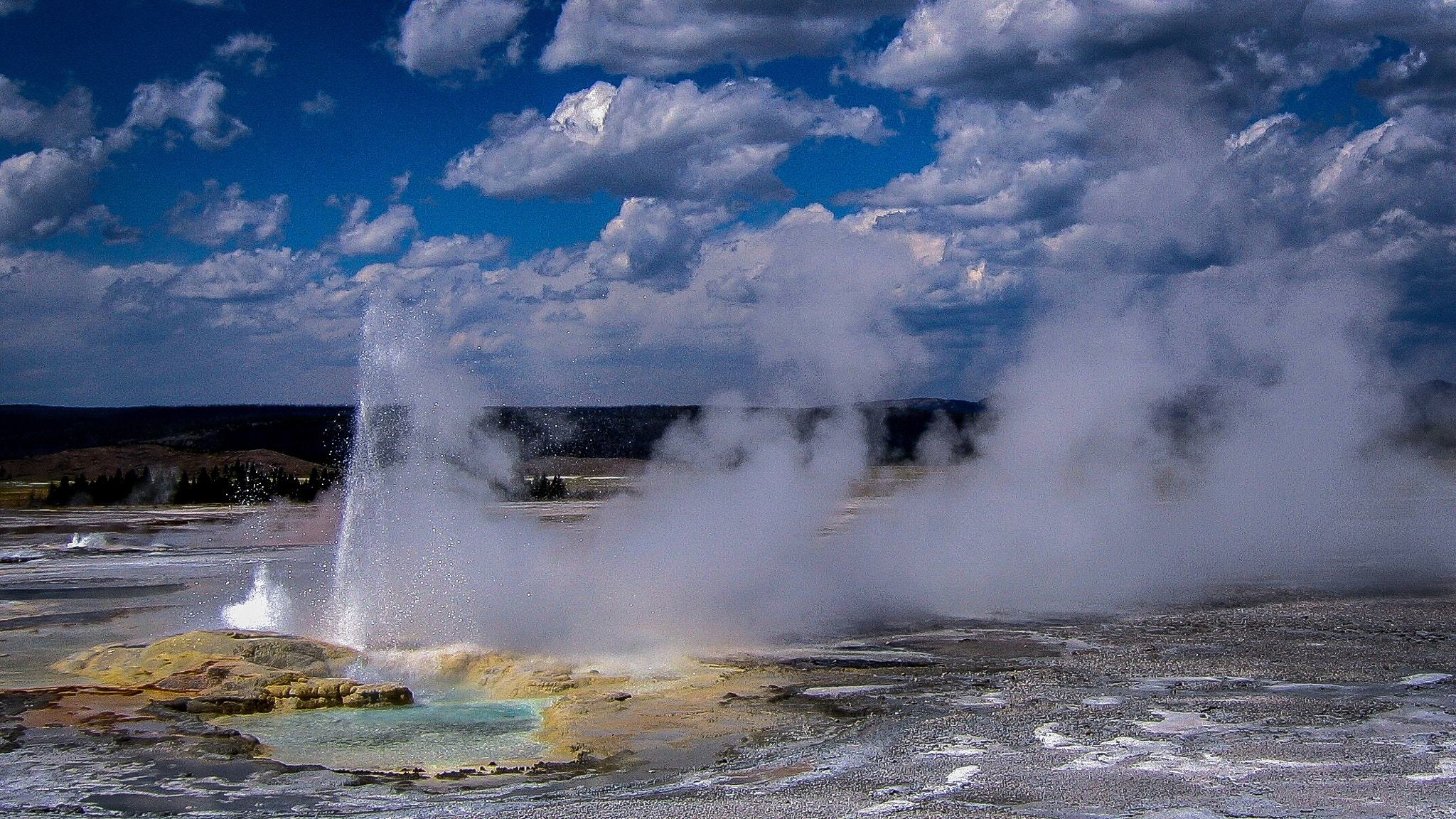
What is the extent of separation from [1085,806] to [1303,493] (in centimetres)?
2680

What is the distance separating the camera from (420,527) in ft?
65.6

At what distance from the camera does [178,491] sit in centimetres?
6366

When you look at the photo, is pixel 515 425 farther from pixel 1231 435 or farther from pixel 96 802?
pixel 96 802

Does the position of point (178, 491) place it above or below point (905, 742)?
above

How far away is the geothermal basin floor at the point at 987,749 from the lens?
29.4ft

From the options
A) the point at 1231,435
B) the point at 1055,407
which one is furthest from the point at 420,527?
the point at 1231,435

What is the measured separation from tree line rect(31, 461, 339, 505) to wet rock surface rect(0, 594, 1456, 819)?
50721mm

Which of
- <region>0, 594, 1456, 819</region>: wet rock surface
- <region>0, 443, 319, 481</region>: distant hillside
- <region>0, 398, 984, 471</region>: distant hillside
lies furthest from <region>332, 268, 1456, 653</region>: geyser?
<region>0, 443, 319, 481</region>: distant hillside

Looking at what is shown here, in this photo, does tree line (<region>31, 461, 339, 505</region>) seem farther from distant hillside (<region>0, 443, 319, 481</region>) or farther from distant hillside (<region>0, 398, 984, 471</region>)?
distant hillside (<region>0, 443, 319, 481</region>)

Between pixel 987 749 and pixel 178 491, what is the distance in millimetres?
62283

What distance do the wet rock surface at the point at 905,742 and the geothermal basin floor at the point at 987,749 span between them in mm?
35


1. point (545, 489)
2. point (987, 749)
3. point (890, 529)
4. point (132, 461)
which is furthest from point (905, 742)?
point (132, 461)

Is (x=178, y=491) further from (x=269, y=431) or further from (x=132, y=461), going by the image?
(x=269, y=431)

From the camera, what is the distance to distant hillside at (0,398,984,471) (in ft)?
294
